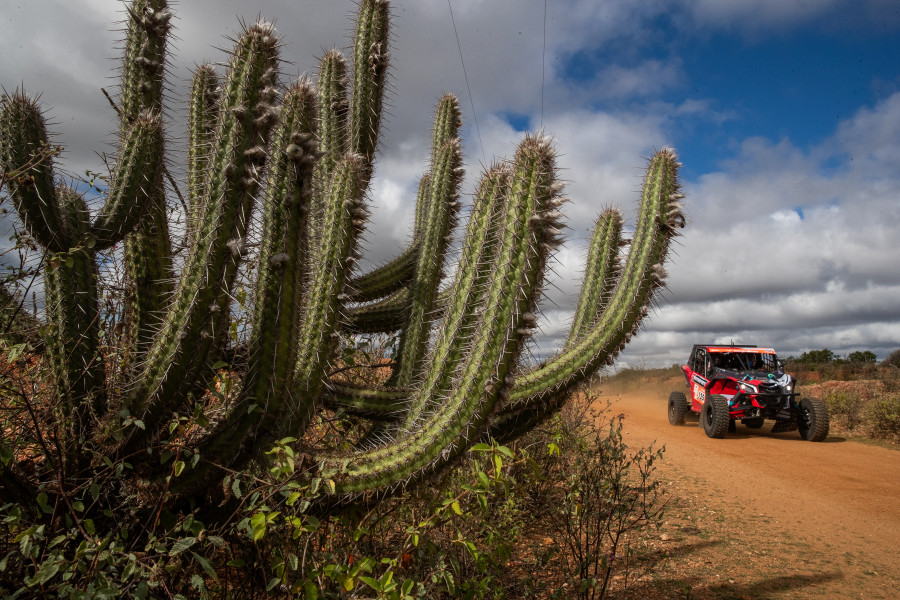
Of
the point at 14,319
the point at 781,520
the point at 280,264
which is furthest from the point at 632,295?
the point at 781,520

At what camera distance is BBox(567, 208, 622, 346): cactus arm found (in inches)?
144

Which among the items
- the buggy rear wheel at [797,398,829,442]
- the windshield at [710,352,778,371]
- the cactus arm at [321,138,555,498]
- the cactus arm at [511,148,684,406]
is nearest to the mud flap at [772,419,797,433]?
the buggy rear wheel at [797,398,829,442]

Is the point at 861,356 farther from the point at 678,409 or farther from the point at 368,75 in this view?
the point at 368,75

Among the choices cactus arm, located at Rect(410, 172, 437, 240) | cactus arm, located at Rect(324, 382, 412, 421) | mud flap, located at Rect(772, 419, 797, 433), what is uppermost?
cactus arm, located at Rect(410, 172, 437, 240)

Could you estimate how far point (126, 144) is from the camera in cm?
285

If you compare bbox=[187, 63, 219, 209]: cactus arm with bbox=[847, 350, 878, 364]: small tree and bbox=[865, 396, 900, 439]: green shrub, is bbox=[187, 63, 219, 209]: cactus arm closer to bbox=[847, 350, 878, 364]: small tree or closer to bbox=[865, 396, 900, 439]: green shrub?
bbox=[865, 396, 900, 439]: green shrub

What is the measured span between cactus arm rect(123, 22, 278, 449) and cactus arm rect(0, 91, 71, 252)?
901mm

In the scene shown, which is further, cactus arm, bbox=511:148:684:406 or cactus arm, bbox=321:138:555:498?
cactus arm, bbox=511:148:684:406

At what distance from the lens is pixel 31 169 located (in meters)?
2.63

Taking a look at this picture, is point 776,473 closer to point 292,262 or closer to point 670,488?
point 670,488

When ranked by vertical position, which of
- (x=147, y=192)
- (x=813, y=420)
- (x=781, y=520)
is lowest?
(x=781, y=520)

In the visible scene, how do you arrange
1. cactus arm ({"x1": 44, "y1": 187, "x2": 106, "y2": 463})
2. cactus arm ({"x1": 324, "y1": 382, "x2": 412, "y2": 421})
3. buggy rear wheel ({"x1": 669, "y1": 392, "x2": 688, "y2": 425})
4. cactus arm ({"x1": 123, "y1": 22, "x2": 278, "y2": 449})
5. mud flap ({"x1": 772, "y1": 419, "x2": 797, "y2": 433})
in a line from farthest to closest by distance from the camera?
buggy rear wheel ({"x1": 669, "y1": 392, "x2": 688, "y2": 425}) < mud flap ({"x1": 772, "y1": 419, "x2": 797, "y2": 433}) < cactus arm ({"x1": 324, "y1": 382, "x2": 412, "y2": 421}) < cactus arm ({"x1": 44, "y1": 187, "x2": 106, "y2": 463}) < cactus arm ({"x1": 123, "y1": 22, "x2": 278, "y2": 449})

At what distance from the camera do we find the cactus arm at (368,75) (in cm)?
402

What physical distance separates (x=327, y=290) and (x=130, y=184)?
1152mm
